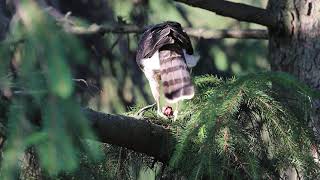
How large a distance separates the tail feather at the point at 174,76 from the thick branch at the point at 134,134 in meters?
0.31

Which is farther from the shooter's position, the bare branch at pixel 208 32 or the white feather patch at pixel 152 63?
the bare branch at pixel 208 32

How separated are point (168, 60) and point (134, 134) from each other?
1322 mm

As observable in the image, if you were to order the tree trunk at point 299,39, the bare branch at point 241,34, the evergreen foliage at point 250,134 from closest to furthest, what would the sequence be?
the evergreen foliage at point 250,134 → the tree trunk at point 299,39 → the bare branch at point 241,34

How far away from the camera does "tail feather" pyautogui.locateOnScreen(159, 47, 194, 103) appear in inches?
166

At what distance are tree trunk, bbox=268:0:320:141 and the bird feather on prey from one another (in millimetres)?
677

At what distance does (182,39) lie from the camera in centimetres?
525

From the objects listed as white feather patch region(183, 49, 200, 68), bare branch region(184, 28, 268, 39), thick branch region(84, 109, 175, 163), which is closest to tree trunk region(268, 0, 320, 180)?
white feather patch region(183, 49, 200, 68)

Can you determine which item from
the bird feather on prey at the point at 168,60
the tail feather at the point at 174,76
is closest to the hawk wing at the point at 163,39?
the bird feather on prey at the point at 168,60

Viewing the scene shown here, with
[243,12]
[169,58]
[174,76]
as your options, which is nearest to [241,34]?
[243,12]

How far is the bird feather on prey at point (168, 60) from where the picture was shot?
436 cm

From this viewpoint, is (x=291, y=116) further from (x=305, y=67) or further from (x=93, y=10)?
(x=93, y=10)

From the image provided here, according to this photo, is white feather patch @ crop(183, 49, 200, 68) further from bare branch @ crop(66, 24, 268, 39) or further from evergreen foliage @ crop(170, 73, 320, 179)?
evergreen foliage @ crop(170, 73, 320, 179)

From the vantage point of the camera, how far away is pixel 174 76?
4.60 meters

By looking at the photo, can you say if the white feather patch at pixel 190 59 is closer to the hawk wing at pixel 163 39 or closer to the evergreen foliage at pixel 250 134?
the hawk wing at pixel 163 39
